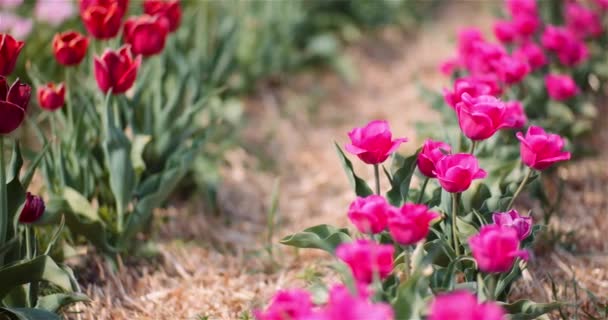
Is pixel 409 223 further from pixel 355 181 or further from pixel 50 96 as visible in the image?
pixel 50 96

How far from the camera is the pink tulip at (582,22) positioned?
3.25m

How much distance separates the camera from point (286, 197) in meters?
3.05

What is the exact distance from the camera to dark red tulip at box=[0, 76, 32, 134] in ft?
5.06

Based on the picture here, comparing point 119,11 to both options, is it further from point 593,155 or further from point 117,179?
point 593,155

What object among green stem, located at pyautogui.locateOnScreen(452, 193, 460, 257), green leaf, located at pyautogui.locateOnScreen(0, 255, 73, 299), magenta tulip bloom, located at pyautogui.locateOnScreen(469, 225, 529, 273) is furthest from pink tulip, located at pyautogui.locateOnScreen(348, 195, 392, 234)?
green leaf, located at pyautogui.locateOnScreen(0, 255, 73, 299)

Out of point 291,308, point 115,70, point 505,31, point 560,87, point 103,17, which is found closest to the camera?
point 291,308

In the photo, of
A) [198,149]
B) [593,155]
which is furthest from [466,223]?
[593,155]

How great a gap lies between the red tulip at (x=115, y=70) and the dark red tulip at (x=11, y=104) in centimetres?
34

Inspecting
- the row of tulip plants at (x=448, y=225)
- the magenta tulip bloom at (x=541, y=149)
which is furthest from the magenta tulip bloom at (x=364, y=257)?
the magenta tulip bloom at (x=541, y=149)

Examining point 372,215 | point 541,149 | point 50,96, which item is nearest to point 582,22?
point 541,149

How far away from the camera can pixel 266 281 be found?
2.27 meters

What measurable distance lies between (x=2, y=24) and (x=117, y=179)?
1183 millimetres

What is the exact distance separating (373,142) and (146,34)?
0.90 meters

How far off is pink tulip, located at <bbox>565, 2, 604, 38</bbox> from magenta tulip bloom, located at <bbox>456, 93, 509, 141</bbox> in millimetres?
1843
